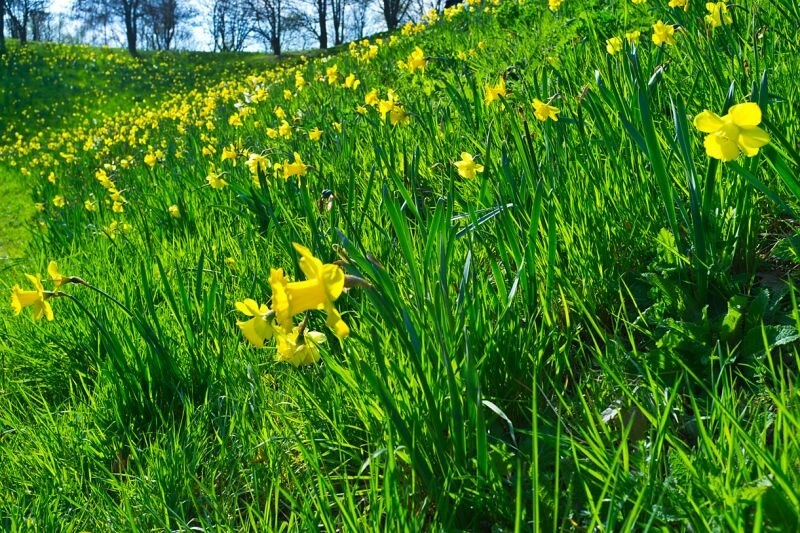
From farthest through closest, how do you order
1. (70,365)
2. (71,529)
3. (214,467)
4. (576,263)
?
1. (70,365)
2. (576,263)
3. (214,467)
4. (71,529)

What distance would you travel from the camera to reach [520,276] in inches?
57.9

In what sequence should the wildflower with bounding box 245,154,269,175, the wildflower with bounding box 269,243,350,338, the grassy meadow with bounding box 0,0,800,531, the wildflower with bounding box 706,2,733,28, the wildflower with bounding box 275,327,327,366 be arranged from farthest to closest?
1. the wildflower with bounding box 245,154,269,175
2. the wildflower with bounding box 706,2,733,28
3. the wildflower with bounding box 275,327,327,366
4. the grassy meadow with bounding box 0,0,800,531
5. the wildflower with bounding box 269,243,350,338

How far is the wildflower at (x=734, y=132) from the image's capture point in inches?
43.8

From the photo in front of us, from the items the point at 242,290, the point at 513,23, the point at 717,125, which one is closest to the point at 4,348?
the point at 242,290

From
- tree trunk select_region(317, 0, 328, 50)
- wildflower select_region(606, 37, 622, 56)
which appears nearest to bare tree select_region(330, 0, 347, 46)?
tree trunk select_region(317, 0, 328, 50)

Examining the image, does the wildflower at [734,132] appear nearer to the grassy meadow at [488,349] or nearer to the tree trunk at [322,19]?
the grassy meadow at [488,349]

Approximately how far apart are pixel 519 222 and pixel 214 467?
3.49 ft

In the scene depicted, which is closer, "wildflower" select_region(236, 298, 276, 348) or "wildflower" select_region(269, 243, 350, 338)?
"wildflower" select_region(269, 243, 350, 338)

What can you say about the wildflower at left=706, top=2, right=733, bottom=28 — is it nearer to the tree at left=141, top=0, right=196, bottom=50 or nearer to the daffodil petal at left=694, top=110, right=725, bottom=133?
the daffodil petal at left=694, top=110, right=725, bottom=133

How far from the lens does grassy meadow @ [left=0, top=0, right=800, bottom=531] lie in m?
1.04

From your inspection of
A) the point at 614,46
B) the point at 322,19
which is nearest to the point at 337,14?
the point at 322,19

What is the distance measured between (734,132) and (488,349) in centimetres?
66

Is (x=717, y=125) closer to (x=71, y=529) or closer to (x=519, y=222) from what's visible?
(x=519, y=222)

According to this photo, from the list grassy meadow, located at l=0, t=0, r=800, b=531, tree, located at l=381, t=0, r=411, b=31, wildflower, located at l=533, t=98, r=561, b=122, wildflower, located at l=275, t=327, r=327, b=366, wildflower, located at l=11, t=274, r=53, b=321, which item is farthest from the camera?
tree, located at l=381, t=0, r=411, b=31
